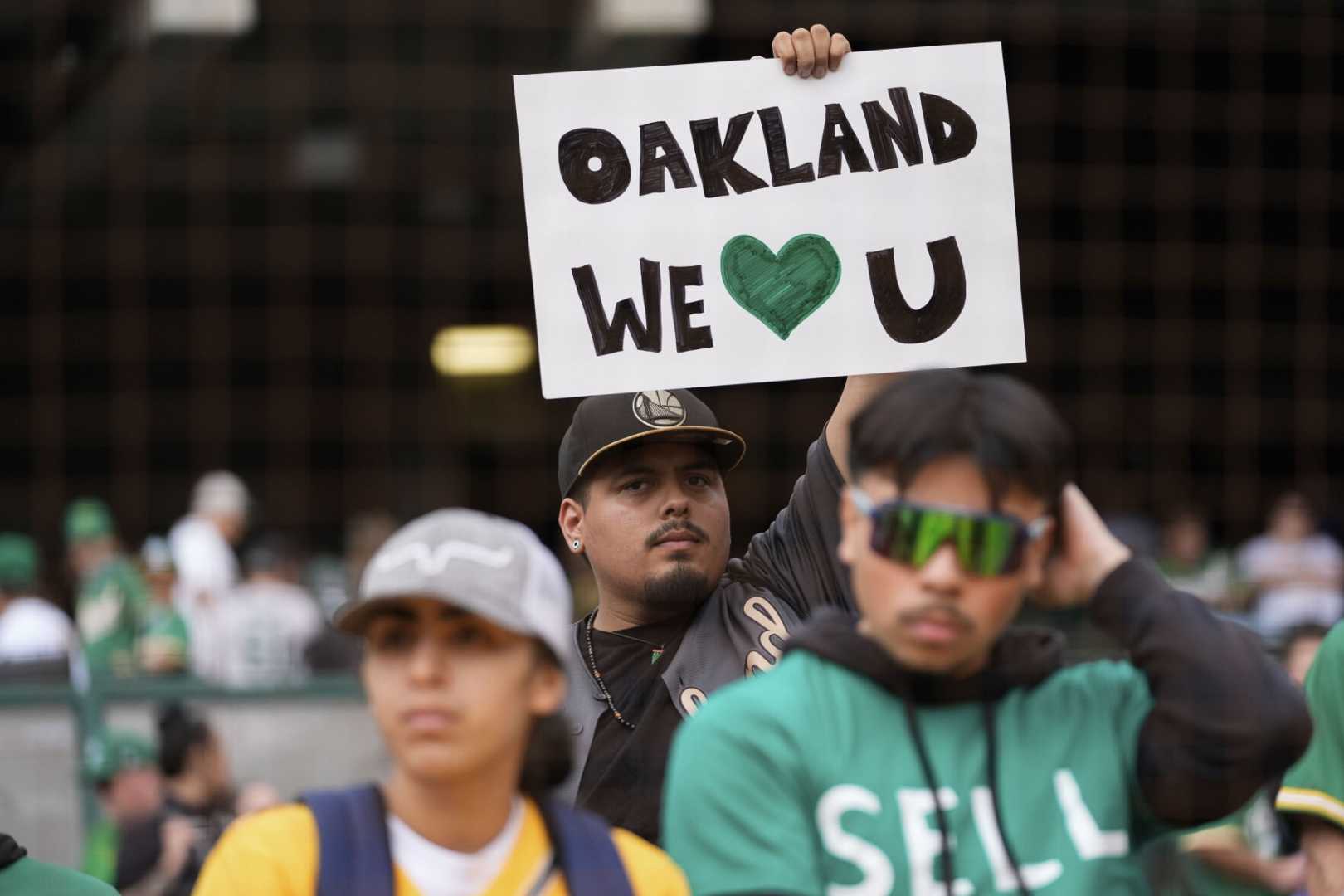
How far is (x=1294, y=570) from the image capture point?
1023cm

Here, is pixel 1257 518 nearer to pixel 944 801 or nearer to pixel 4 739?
pixel 4 739

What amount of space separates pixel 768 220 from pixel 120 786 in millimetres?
4038

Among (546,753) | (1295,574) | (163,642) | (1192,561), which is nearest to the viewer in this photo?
(546,753)

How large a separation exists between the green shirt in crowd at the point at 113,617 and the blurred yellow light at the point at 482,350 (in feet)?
19.6

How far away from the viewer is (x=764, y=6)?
38.9 feet

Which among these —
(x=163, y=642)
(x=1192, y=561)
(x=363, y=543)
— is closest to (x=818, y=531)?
(x=163, y=642)

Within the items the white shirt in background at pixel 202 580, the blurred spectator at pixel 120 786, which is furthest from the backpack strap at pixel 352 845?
the white shirt in background at pixel 202 580

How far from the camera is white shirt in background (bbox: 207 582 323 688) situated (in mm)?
9430

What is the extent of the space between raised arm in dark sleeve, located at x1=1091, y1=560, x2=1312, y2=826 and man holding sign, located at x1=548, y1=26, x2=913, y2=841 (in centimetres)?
86

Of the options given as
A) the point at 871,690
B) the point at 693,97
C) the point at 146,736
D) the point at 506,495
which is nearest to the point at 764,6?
the point at 506,495

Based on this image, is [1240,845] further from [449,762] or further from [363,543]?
[363,543]

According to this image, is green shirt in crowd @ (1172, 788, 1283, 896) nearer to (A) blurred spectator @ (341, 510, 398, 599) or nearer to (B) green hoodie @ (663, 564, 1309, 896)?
(B) green hoodie @ (663, 564, 1309, 896)

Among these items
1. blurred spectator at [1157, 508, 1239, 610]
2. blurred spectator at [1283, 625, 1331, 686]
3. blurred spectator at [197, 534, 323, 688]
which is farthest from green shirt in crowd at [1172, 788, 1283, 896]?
blurred spectator at [197, 534, 323, 688]

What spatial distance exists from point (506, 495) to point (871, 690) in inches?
530
